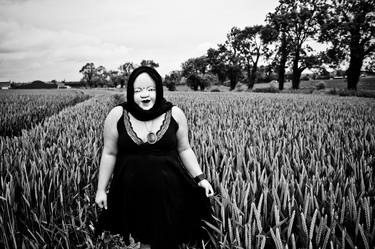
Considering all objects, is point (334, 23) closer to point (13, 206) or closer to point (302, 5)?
point (302, 5)

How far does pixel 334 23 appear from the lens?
26.6 m

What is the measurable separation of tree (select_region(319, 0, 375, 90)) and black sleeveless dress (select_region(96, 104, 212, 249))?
96.7 feet

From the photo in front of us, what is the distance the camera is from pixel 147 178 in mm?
1309

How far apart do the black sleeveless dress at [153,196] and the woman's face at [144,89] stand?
127 millimetres

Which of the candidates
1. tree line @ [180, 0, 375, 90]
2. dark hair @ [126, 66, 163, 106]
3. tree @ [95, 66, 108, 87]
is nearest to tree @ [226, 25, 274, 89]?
tree line @ [180, 0, 375, 90]

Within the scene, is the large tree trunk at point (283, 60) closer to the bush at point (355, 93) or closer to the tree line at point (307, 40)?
the tree line at point (307, 40)

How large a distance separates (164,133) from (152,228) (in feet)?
1.72

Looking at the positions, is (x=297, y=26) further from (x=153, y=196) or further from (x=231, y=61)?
(x=153, y=196)

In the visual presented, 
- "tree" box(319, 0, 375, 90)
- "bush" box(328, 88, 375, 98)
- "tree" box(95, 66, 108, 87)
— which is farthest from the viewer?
"tree" box(95, 66, 108, 87)

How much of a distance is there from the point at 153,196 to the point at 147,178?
0.34 ft

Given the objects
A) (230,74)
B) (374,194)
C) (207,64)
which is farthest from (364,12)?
(207,64)

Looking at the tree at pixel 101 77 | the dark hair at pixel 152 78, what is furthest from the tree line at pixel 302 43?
the tree at pixel 101 77

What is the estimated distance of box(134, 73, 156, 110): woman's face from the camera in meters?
1.36

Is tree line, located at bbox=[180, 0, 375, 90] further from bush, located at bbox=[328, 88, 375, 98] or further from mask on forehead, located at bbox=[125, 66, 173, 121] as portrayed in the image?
mask on forehead, located at bbox=[125, 66, 173, 121]
